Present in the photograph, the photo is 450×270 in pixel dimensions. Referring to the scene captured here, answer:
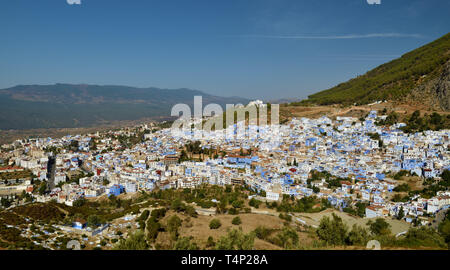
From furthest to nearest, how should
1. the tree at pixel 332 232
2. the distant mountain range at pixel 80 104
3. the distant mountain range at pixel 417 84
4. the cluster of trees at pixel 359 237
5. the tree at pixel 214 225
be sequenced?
the distant mountain range at pixel 80 104 → the distant mountain range at pixel 417 84 → the tree at pixel 214 225 → the tree at pixel 332 232 → the cluster of trees at pixel 359 237

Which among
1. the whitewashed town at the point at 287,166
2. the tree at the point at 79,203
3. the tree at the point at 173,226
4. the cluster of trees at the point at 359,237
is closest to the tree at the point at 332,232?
the cluster of trees at the point at 359,237

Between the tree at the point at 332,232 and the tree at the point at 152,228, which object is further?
the tree at the point at 152,228

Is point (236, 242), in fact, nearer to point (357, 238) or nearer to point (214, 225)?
point (357, 238)

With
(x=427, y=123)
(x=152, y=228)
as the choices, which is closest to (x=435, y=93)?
(x=427, y=123)

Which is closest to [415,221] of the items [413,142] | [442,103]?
[413,142]

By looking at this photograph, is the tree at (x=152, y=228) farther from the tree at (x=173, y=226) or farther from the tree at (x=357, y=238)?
the tree at (x=357, y=238)

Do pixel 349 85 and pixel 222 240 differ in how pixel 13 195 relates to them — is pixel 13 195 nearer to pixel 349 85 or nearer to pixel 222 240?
pixel 222 240
